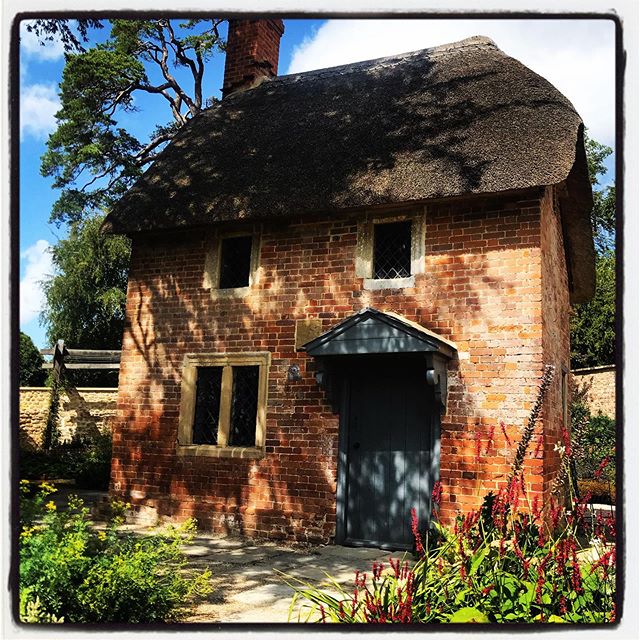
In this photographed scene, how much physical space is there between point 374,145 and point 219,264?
2.80 metres

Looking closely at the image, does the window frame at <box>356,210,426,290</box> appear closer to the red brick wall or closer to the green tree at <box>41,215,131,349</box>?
the red brick wall

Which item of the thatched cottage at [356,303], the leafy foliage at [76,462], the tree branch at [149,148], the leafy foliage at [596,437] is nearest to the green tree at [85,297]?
the tree branch at [149,148]

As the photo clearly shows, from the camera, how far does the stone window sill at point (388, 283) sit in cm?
809

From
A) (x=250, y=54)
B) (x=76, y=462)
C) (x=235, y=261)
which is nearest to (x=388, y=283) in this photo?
(x=235, y=261)

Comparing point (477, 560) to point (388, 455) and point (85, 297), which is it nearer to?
point (388, 455)

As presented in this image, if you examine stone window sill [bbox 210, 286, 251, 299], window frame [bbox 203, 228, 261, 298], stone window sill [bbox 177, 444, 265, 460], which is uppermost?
window frame [bbox 203, 228, 261, 298]

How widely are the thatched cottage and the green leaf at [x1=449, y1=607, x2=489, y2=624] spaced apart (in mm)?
3129

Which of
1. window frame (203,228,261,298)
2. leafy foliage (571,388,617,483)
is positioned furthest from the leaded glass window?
leafy foliage (571,388,617,483)

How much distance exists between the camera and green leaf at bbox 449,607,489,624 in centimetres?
Result: 363

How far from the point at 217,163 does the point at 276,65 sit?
4.03 meters

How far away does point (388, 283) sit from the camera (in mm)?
8219

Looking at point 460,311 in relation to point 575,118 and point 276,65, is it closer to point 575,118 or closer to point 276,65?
point 575,118

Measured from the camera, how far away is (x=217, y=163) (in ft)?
32.4

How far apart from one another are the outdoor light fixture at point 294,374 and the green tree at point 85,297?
1531cm
